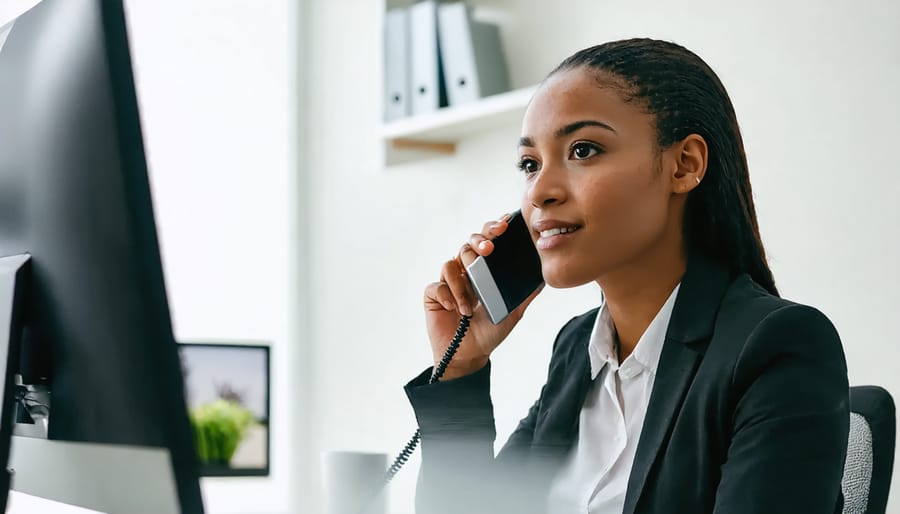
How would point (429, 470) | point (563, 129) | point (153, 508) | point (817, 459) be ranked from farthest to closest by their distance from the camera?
point (429, 470)
point (563, 129)
point (817, 459)
point (153, 508)

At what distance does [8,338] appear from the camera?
71 centimetres

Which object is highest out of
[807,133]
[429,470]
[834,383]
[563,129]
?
[807,133]

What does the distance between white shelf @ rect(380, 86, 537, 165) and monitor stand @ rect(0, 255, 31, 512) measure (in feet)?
5.16

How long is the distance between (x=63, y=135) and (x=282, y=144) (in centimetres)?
262

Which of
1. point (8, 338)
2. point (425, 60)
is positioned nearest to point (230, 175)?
point (425, 60)

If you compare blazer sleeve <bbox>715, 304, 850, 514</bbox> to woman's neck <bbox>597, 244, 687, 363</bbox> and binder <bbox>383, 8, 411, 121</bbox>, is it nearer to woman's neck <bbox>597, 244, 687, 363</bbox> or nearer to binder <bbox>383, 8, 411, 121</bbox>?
woman's neck <bbox>597, 244, 687, 363</bbox>

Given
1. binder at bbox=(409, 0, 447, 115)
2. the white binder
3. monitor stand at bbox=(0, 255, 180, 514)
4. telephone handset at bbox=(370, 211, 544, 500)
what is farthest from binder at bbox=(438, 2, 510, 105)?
monitor stand at bbox=(0, 255, 180, 514)

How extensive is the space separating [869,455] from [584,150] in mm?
487

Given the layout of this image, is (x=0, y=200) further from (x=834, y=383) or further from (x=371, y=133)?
(x=371, y=133)

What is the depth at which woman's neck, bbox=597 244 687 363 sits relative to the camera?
1189mm

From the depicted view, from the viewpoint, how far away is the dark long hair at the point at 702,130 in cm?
116

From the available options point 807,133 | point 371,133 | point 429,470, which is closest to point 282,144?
point 371,133

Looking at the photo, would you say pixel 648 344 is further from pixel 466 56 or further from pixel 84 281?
pixel 466 56

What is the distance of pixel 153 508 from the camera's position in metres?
0.63
